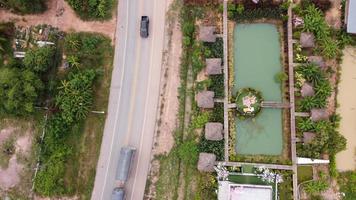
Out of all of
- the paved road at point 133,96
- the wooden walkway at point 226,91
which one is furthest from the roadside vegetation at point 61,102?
the wooden walkway at point 226,91

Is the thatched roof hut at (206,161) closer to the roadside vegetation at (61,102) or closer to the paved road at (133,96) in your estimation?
the paved road at (133,96)

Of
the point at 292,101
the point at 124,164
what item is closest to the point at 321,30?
the point at 292,101

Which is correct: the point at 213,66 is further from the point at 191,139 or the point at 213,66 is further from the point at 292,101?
the point at 292,101

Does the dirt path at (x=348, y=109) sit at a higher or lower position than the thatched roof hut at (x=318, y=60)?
lower

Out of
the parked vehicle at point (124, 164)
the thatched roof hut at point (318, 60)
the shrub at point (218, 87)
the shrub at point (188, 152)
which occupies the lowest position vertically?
the parked vehicle at point (124, 164)

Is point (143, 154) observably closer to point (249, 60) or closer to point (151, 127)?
point (151, 127)

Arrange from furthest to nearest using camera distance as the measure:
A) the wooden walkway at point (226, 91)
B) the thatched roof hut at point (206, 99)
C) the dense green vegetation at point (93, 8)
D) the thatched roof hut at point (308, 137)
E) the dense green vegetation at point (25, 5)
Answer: the dense green vegetation at point (93, 8) → the dense green vegetation at point (25, 5) → the wooden walkway at point (226, 91) → the thatched roof hut at point (206, 99) → the thatched roof hut at point (308, 137)
